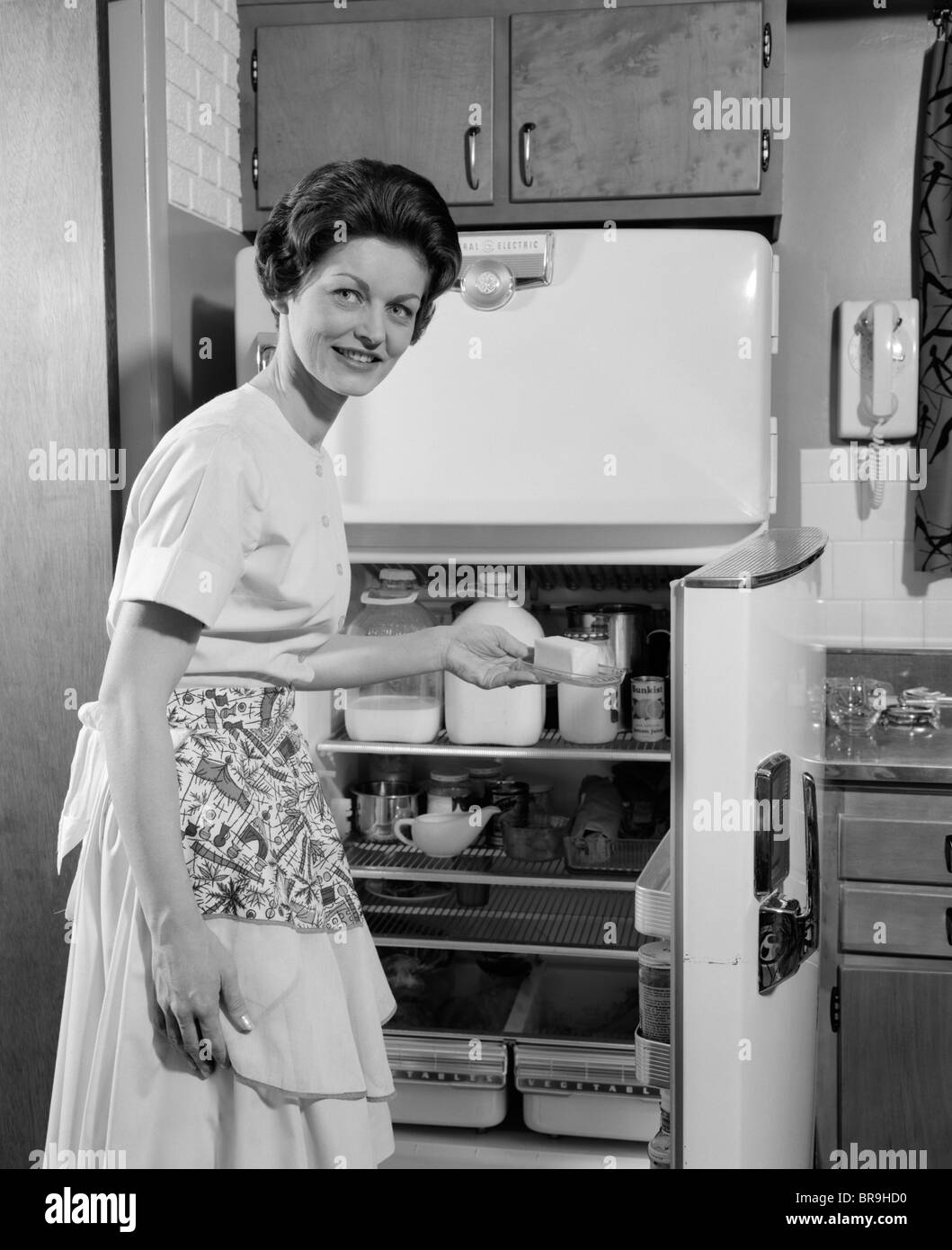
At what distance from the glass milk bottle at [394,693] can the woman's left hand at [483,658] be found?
598 millimetres

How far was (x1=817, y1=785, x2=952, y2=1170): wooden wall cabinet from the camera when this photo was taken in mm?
1993

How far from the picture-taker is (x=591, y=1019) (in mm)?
2412

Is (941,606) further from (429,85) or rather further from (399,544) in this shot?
(429,85)

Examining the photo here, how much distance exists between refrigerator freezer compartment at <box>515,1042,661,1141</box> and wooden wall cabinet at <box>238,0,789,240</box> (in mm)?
1580

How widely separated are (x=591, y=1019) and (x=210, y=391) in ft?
4.81

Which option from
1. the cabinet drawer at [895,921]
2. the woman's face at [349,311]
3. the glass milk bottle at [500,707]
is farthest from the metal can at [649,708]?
the woman's face at [349,311]

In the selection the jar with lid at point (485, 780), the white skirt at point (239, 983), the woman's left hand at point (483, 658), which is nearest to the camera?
the white skirt at point (239, 983)

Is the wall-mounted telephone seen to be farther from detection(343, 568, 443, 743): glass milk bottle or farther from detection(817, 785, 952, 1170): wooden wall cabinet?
detection(343, 568, 443, 743): glass milk bottle

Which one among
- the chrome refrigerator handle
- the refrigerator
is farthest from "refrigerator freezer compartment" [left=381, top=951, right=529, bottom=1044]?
the chrome refrigerator handle

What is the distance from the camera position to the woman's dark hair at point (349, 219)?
4.33ft

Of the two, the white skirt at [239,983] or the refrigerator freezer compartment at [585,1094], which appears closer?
the white skirt at [239,983]

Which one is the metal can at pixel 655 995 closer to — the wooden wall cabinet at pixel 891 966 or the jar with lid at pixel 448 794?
the wooden wall cabinet at pixel 891 966

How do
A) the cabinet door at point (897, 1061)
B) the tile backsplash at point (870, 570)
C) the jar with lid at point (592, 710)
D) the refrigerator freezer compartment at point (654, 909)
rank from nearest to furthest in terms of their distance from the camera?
the refrigerator freezer compartment at point (654, 909) → the cabinet door at point (897, 1061) → the jar with lid at point (592, 710) → the tile backsplash at point (870, 570)

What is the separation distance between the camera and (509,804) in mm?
→ 2395
